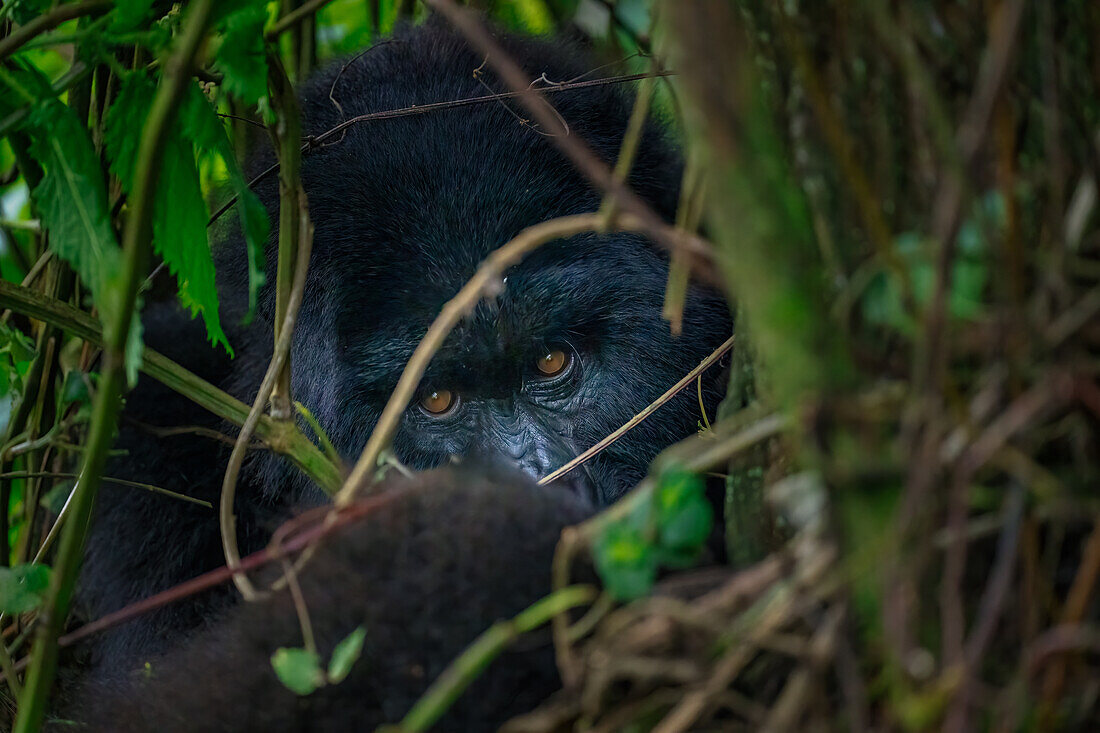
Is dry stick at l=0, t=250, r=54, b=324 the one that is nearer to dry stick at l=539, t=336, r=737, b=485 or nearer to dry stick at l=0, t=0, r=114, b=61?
dry stick at l=0, t=0, r=114, b=61

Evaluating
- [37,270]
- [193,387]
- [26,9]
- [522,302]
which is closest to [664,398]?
[522,302]

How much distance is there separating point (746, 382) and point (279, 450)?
0.66 meters

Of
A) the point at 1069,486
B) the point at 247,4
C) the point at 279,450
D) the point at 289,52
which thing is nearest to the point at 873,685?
the point at 1069,486

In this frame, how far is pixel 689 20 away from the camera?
0.69 m

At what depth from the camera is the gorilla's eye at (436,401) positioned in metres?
2.09

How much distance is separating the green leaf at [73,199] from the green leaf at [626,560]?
2.38 feet

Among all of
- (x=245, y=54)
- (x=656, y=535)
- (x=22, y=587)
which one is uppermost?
(x=245, y=54)

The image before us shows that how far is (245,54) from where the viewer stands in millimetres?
1312

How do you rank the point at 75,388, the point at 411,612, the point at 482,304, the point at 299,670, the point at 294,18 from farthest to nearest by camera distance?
1. the point at 482,304
2. the point at 294,18
3. the point at 75,388
4. the point at 411,612
5. the point at 299,670

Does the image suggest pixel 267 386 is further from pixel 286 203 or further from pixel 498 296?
pixel 498 296

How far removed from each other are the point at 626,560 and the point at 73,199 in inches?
36.5

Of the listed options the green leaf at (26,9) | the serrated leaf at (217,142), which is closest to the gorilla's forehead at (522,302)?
the serrated leaf at (217,142)

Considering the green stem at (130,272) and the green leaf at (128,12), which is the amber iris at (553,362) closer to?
the green leaf at (128,12)

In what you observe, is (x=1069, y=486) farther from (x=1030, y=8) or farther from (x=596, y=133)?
(x=596, y=133)
